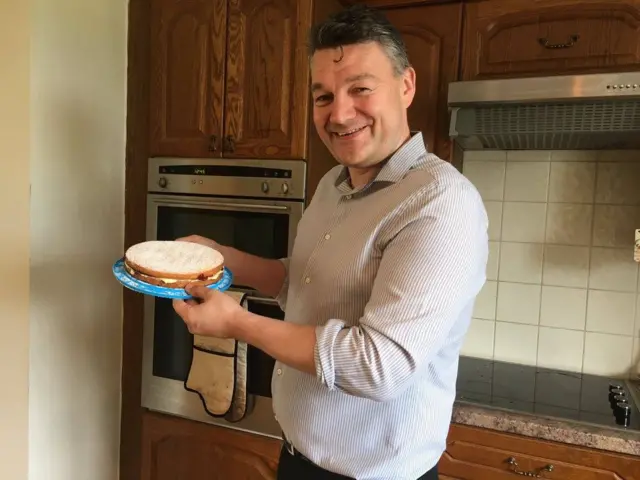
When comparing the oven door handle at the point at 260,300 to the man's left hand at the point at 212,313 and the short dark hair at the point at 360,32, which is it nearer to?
the man's left hand at the point at 212,313

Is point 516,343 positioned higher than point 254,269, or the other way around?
point 254,269

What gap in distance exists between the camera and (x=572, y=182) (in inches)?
72.7

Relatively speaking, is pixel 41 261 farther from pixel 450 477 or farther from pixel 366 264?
pixel 450 477

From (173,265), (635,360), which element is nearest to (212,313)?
(173,265)

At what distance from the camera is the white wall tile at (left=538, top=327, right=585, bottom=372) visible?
1.86 metres

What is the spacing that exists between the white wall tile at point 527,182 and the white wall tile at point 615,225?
7.2 inches

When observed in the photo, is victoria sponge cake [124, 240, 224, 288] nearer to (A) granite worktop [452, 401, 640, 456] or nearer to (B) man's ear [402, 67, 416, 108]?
(B) man's ear [402, 67, 416, 108]

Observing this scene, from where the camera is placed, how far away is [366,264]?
3.14 feet

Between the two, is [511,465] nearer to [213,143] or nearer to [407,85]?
[407,85]

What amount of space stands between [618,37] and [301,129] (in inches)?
35.5

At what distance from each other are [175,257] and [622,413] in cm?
123

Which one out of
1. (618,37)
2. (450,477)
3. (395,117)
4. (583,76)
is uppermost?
(618,37)

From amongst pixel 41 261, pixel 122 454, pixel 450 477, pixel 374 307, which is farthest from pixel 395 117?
pixel 122 454

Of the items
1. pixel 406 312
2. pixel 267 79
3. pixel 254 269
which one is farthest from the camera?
pixel 267 79
